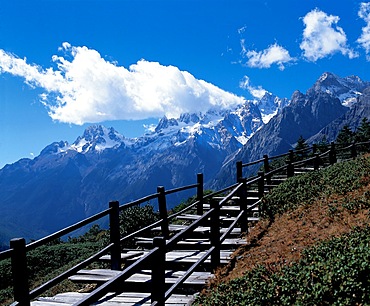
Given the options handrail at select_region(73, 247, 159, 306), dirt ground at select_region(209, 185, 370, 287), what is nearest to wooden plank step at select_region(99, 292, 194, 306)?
dirt ground at select_region(209, 185, 370, 287)

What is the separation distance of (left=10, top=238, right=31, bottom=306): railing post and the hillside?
2.81 meters

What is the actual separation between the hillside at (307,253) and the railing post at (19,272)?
9.23ft

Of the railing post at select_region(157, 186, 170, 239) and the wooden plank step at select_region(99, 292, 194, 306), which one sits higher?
the railing post at select_region(157, 186, 170, 239)

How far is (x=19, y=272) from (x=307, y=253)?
470 centimetres

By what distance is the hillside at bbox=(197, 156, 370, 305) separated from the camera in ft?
17.8

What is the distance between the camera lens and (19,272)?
213 inches

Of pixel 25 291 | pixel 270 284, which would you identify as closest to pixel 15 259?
pixel 25 291

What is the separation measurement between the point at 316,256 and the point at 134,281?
3379mm

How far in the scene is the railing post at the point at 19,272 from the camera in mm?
5324

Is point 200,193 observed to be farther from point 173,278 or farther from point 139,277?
point 139,277

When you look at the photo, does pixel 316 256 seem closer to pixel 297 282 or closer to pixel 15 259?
pixel 297 282

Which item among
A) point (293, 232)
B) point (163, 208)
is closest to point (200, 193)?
point (163, 208)

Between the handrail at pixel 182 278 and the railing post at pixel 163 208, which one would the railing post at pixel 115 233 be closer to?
the handrail at pixel 182 278

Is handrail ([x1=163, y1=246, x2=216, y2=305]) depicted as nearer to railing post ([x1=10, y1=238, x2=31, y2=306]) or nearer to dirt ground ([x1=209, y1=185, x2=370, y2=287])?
dirt ground ([x1=209, y1=185, x2=370, y2=287])
